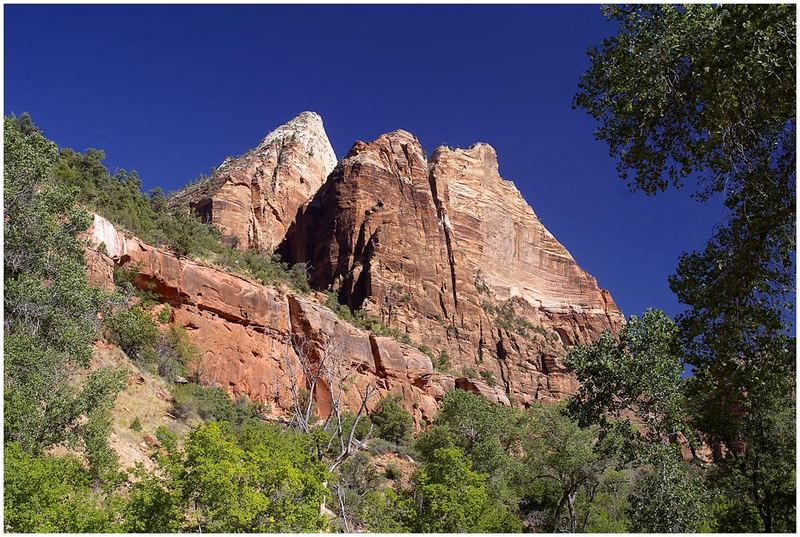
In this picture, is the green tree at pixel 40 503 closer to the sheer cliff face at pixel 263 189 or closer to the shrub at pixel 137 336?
the shrub at pixel 137 336

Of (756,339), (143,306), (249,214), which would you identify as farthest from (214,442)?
(249,214)

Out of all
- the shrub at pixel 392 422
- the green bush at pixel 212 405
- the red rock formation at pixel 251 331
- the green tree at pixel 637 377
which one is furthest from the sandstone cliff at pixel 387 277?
the green tree at pixel 637 377

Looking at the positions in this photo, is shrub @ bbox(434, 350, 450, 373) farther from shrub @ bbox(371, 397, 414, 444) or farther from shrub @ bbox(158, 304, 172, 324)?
shrub @ bbox(158, 304, 172, 324)

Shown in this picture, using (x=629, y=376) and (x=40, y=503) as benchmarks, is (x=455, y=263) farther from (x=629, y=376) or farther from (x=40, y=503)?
(x=40, y=503)

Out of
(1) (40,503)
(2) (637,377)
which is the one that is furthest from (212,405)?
(2) (637,377)

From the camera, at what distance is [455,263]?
78625mm

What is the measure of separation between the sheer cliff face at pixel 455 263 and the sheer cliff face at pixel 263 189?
390 centimetres

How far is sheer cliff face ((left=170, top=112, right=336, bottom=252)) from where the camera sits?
3100 inches

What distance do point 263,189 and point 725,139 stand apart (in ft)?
265

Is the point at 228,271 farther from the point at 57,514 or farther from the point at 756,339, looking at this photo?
the point at 756,339

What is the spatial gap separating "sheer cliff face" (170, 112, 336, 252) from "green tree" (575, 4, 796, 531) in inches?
2609

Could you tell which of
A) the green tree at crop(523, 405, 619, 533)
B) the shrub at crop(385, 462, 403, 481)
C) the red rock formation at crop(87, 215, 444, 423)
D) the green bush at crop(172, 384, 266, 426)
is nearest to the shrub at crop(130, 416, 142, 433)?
the green bush at crop(172, 384, 266, 426)

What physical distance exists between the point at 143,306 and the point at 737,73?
111 ft

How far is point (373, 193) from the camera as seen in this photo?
250ft
